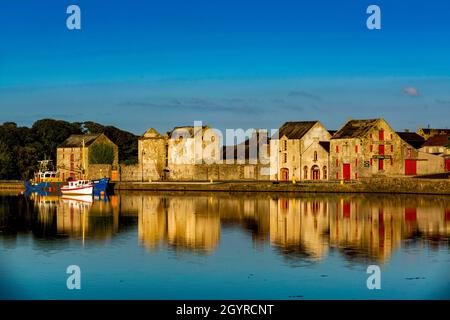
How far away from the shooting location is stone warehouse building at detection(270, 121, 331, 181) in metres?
73.4

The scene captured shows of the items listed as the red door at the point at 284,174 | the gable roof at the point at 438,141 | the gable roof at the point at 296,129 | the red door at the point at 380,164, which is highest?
the gable roof at the point at 296,129

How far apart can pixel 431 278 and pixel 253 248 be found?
318 inches

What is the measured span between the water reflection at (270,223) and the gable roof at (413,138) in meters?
44.7

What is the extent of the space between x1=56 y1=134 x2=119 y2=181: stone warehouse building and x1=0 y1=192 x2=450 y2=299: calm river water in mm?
40278

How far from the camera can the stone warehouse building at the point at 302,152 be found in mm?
73375

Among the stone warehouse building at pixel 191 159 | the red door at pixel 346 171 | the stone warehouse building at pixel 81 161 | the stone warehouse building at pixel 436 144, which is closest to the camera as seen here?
the red door at pixel 346 171

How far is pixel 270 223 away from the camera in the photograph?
119ft

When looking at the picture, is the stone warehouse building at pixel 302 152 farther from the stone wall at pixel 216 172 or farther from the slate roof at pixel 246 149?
the slate roof at pixel 246 149

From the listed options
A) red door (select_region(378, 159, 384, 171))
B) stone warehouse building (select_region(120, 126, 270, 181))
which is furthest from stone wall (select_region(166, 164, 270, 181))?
red door (select_region(378, 159, 384, 171))

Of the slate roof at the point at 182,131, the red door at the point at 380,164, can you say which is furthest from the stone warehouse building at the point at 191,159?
the red door at the point at 380,164

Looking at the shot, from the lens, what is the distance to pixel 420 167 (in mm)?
71438

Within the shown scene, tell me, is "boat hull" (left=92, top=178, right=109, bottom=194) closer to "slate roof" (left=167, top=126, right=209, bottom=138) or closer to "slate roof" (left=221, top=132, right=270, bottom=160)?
"slate roof" (left=167, top=126, right=209, bottom=138)

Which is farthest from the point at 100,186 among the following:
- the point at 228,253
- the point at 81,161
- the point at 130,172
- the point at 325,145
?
the point at 228,253
